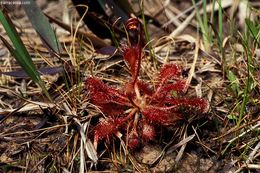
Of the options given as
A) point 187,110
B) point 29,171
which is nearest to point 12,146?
point 29,171

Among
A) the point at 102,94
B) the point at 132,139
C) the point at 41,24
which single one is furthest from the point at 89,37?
the point at 132,139

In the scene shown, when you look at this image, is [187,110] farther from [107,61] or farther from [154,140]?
[107,61]

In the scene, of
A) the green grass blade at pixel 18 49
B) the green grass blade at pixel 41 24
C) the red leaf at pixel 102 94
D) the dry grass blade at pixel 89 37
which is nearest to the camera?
the green grass blade at pixel 18 49

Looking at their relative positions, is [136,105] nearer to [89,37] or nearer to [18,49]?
[18,49]

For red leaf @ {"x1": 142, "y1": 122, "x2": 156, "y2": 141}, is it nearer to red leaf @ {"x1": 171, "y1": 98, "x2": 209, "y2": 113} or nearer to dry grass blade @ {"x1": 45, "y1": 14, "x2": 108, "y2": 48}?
red leaf @ {"x1": 171, "y1": 98, "x2": 209, "y2": 113}

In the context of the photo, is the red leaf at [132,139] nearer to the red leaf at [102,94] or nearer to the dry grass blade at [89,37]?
the red leaf at [102,94]

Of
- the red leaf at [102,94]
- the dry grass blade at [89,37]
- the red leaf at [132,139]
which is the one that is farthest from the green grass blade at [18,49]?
the dry grass blade at [89,37]
